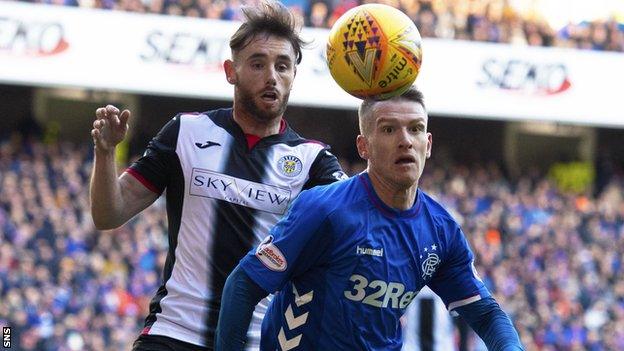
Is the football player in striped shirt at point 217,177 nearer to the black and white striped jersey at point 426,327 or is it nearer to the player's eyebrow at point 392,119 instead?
the player's eyebrow at point 392,119

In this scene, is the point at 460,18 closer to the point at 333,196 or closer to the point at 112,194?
the point at 112,194

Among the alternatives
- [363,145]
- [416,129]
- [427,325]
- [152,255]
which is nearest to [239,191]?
[363,145]

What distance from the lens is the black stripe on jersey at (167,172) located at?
16.7 feet

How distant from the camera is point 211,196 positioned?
5.01 meters

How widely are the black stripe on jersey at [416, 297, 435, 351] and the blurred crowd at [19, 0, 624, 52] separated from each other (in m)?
14.2

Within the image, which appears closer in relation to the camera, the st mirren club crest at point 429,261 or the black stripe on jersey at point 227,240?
the st mirren club crest at point 429,261

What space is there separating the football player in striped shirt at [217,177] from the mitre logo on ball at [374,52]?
1.00 ft

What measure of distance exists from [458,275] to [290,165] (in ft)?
3.19

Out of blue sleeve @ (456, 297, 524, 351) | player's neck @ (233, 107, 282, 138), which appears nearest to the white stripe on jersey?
player's neck @ (233, 107, 282, 138)

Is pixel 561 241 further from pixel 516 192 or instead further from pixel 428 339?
pixel 428 339

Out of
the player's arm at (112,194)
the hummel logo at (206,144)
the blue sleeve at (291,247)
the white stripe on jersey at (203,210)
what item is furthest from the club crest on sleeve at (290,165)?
the blue sleeve at (291,247)

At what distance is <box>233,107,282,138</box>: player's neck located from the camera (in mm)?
5211

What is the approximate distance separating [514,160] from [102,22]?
10.5 metres

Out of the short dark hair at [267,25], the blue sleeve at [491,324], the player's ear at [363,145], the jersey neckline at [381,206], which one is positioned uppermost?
the short dark hair at [267,25]
